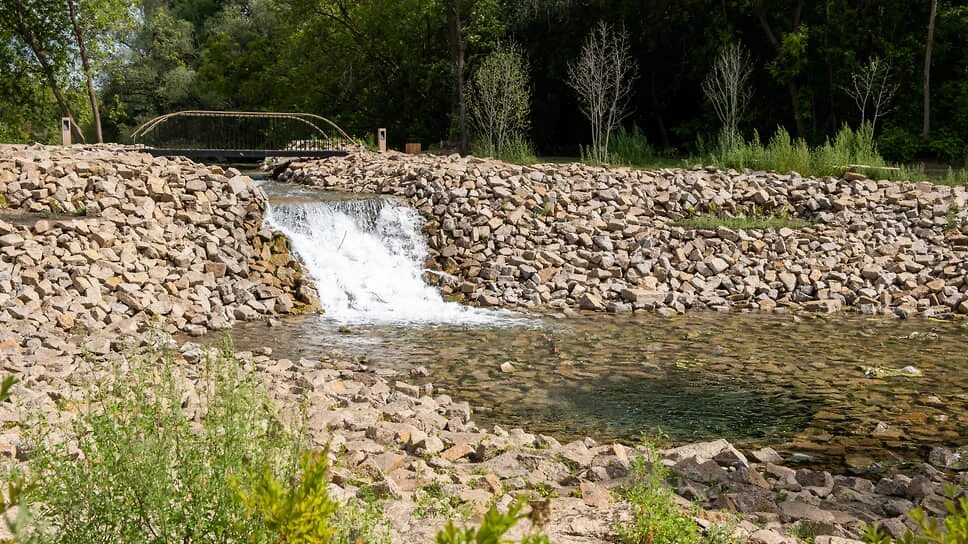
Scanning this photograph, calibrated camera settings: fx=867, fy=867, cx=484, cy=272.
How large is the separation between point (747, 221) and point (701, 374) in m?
6.18

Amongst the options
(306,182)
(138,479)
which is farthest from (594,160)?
(138,479)

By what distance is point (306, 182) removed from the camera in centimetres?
1750

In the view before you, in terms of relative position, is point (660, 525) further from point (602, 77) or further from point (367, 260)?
point (602, 77)

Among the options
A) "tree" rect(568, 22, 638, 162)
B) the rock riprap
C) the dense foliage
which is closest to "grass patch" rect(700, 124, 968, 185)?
"tree" rect(568, 22, 638, 162)

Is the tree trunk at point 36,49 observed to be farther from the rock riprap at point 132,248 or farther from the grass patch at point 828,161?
the grass patch at point 828,161

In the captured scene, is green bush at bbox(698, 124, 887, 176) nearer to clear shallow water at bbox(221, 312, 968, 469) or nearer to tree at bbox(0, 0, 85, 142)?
clear shallow water at bbox(221, 312, 968, 469)

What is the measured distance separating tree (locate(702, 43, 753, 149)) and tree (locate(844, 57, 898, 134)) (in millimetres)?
2319

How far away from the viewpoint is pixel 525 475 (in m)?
4.72

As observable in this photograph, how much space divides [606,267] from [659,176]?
3563 mm

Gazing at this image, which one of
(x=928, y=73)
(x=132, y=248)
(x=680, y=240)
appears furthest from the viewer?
(x=928, y=73)

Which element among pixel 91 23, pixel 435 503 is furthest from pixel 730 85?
pixel 435 503

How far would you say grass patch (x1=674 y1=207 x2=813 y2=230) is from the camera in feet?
43.6

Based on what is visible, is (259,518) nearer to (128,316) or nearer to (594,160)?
(128,316)

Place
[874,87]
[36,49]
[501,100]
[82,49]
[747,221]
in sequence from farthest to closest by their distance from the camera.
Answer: [82,49]
[36,49]
[874,87]
[501,100]
[747,221]
